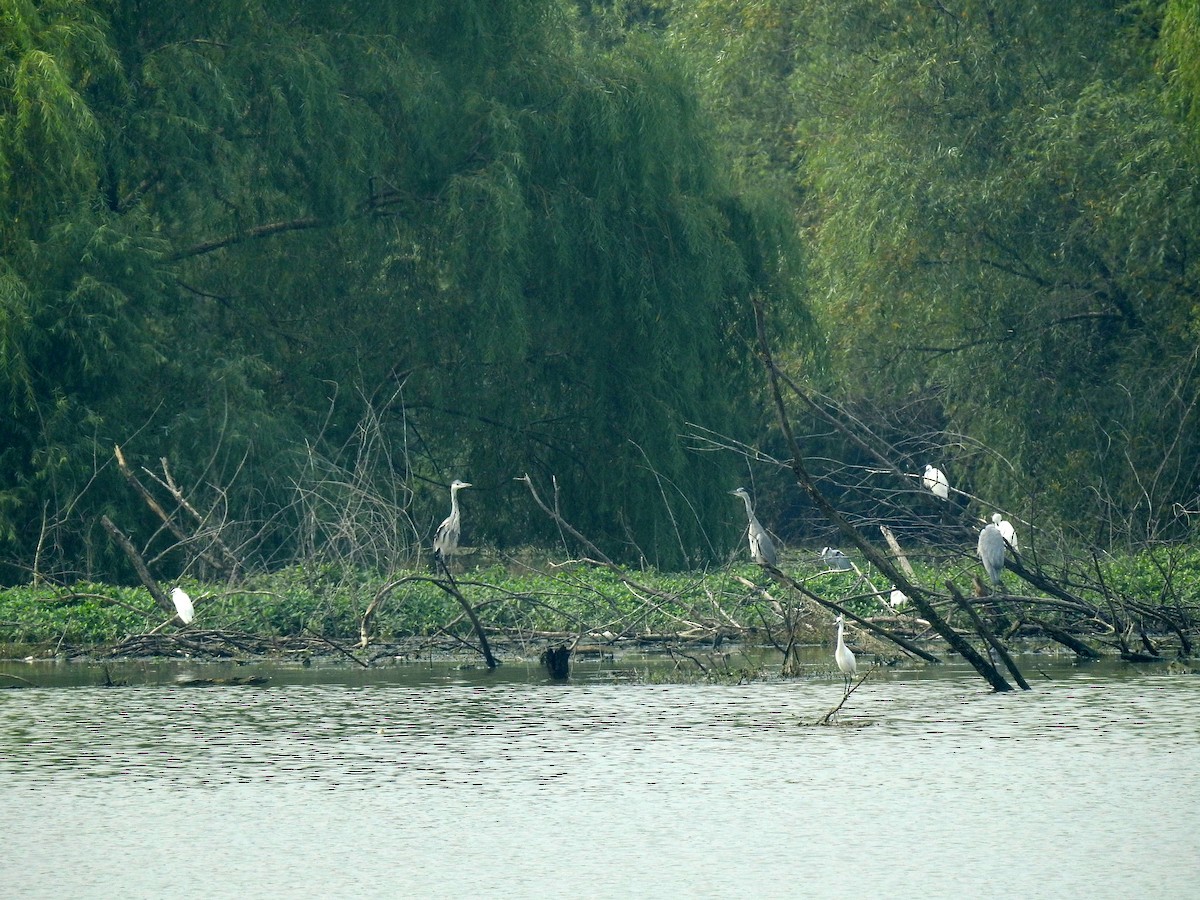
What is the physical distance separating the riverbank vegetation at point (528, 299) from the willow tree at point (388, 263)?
41 mm

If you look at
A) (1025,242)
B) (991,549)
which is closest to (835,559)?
(991,549)

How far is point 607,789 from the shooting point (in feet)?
27.3

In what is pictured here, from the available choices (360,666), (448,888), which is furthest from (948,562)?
(448,888)

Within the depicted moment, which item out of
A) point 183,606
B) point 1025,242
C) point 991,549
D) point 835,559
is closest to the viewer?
point 183,606

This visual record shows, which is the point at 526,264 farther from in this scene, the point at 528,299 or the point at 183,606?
the point at 183,606

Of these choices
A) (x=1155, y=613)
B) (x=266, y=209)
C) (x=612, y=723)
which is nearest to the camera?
(x=612, y=723)

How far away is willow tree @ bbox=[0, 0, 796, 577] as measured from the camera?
53.7 ft

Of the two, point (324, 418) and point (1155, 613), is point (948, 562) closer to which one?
point (1155, 613)

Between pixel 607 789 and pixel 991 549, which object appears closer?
pixel 607 789

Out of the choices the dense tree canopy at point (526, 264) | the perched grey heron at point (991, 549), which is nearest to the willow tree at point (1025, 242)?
the dense tree canopy at point (526, 264)

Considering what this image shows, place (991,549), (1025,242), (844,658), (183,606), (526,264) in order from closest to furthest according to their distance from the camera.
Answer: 1. (844,658)
2. (183,606)
3. (991,549)
4. (526,264)
5. (1025,242)

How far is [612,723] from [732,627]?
7.78 feet

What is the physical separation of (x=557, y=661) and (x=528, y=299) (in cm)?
791

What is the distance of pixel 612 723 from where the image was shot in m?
10.2
